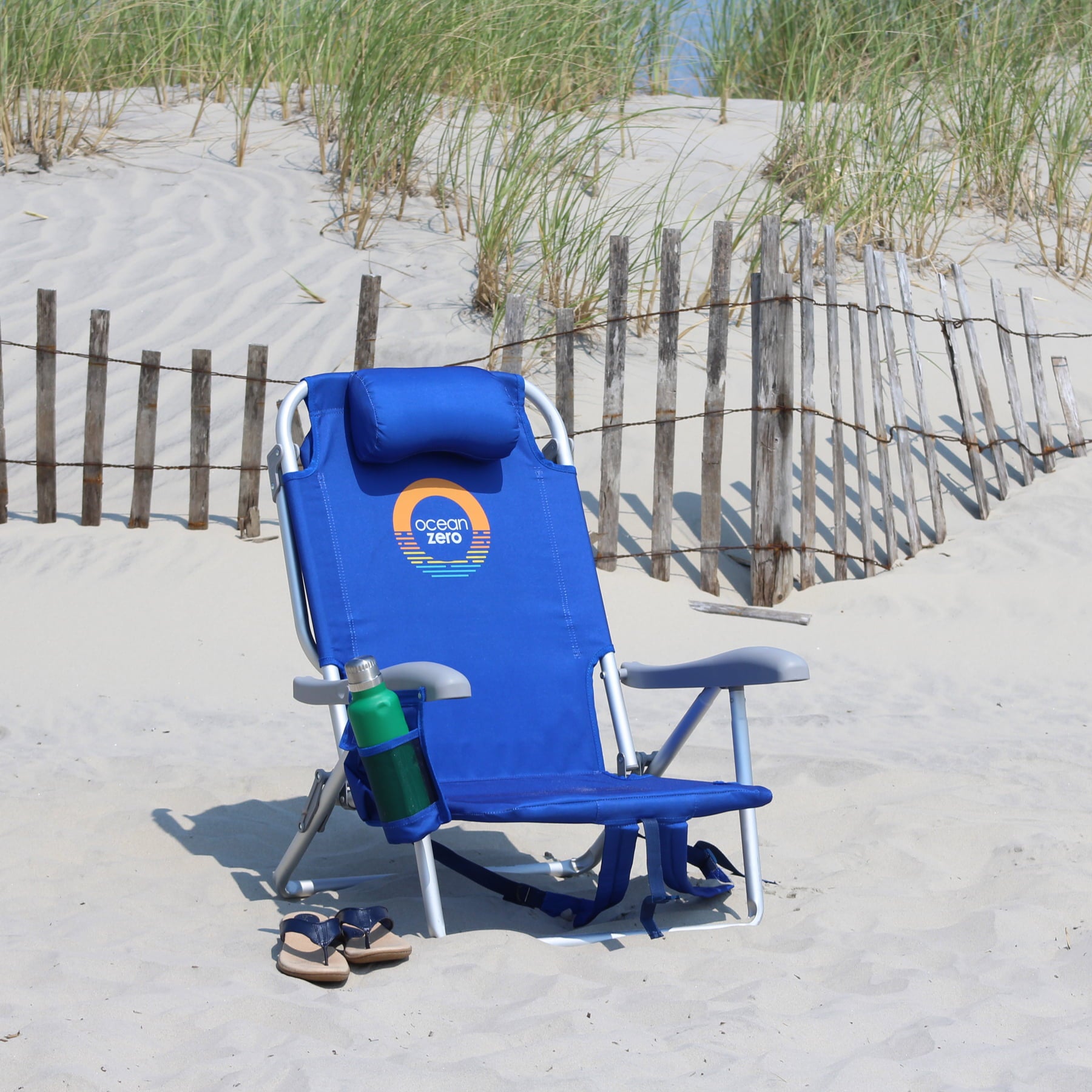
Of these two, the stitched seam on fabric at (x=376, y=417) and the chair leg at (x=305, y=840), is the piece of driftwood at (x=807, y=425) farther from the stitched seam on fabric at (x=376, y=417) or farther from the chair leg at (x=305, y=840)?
the chair leg at (x=305, y=840)

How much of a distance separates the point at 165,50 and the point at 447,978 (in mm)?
8863

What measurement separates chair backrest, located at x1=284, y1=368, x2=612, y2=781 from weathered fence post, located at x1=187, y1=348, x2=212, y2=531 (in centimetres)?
277

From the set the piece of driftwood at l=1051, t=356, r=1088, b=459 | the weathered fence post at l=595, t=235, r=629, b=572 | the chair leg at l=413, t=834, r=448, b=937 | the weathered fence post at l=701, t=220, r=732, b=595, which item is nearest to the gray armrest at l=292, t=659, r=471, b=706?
the chair leg at l=413, t=834, r=448, b=937

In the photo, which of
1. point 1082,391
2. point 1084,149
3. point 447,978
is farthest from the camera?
point 1084,149

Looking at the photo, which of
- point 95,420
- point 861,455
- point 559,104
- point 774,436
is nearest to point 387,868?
point 774,436

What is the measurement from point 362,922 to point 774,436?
3.66m

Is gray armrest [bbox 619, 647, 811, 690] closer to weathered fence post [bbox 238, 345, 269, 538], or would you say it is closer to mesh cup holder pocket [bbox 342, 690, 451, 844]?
mesh cup holder pocket [bbox 342, 690, 451, 844]

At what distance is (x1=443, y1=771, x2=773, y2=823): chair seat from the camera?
7.81ft

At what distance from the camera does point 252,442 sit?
5727 millimetres

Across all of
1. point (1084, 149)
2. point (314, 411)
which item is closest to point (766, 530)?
point (314, 411)

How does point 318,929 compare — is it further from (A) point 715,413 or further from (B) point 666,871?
(A) point 715,413

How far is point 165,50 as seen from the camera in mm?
9508

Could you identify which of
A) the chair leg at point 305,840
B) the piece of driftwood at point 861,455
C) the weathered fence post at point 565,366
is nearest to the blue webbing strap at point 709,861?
the chair leg at point 305,840

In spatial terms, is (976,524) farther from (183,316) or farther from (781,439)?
(183,316)
